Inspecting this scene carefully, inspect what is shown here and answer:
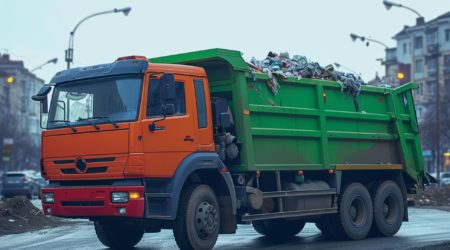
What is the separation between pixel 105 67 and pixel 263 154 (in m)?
2.91

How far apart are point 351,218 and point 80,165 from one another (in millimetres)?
5559

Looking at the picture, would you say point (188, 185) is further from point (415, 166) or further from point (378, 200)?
point (415, 166)

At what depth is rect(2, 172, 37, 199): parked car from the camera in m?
44.5

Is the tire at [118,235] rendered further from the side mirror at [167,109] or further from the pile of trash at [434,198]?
the pile of trash at [434,198]

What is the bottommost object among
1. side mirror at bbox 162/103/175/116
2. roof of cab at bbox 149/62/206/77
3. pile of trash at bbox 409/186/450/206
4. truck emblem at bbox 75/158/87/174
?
pile of trash at bbox 409/186/450/206

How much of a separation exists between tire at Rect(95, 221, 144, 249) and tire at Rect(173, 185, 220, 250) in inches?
66.8

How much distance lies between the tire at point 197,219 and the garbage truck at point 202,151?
0.02 meters

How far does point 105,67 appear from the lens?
1226 centimetres

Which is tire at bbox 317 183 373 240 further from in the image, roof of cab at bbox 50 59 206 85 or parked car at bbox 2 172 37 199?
parked car at bbox 2 172 37 199

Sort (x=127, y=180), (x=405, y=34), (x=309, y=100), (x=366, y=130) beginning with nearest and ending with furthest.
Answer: (x=127, y=180) < (x=309, y=100) < (x=366, y=130) < (x=405, y=34)

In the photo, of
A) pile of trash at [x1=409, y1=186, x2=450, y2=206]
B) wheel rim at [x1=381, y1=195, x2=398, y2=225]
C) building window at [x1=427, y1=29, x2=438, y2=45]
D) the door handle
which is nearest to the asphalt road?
wheel rim at [x1=381, y1=195, x2=398, y2=225]

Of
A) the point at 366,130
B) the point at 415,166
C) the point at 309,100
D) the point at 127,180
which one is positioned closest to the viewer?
the point at 127,180

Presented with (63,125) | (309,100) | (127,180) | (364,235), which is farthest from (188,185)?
(364,235)

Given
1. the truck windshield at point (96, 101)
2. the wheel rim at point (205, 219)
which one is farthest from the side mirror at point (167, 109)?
the wheel rim at point (205, 219)
